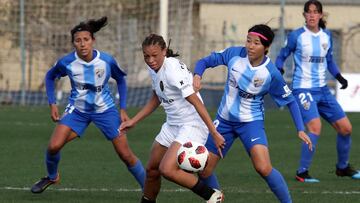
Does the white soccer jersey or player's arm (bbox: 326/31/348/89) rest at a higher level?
the white soccer jersey

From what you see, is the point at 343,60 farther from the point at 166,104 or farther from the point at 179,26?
the point at 166,104

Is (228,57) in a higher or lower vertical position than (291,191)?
higher

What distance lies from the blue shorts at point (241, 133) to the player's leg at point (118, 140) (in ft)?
4.31

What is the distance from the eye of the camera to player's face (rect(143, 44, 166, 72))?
27.4 ft

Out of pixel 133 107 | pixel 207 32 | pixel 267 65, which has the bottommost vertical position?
pixel 133 107

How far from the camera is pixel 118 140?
32.1 feet

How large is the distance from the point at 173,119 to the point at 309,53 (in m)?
3.45

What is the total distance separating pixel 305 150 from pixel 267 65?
3039 mm

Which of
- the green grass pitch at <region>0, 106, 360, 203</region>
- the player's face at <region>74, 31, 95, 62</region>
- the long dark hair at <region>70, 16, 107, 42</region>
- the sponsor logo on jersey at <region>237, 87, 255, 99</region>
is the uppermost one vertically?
the long dark hair at <region>70, 16, 107, 42</region>

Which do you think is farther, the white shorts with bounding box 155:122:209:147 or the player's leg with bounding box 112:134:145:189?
the player's leg with bounding box 112:134:145:189

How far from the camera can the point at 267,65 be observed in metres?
8.55

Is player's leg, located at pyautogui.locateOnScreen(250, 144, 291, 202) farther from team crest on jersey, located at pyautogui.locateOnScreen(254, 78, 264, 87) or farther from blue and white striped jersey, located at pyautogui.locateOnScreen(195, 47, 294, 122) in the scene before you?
team crest on jersey, located at pyautogui.locateOnScreen(254, 78, 264, 87)

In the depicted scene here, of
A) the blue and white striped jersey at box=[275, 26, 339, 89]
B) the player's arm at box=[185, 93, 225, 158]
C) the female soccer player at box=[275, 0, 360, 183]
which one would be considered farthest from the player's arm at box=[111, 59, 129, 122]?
the blue and white striped jersey at box=[275, 26, 339, 89]

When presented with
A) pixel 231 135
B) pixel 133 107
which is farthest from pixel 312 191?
pixel 133 107
